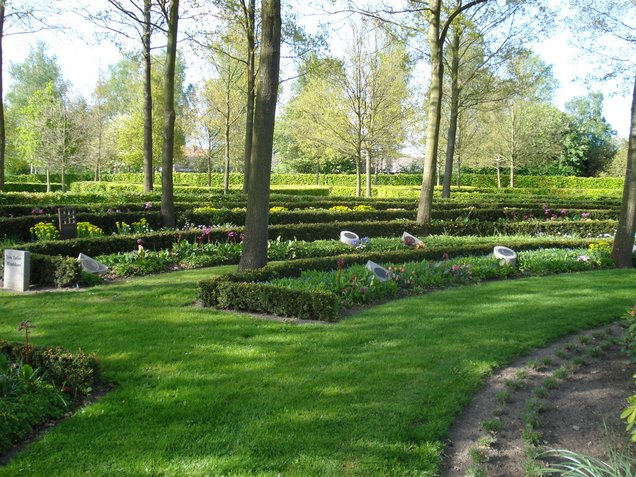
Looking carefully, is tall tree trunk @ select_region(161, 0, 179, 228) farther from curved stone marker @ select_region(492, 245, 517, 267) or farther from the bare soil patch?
the bare soil patch

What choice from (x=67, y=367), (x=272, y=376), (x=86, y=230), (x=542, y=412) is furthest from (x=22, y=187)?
(x=542, y=412)

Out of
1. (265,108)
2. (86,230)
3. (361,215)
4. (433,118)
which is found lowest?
A: (86,230)

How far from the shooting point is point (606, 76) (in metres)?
13.8

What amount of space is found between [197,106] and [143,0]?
20009 mm

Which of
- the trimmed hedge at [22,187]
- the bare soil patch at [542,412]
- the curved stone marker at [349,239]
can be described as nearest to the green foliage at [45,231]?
the curved stone marker at [349,239]

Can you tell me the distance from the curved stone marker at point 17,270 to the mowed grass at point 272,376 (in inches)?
13.5

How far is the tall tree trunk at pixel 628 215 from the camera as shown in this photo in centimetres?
975

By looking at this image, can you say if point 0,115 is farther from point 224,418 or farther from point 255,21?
point 224,418

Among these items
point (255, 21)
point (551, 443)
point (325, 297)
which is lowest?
point (551, 443)

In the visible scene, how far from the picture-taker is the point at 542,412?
12.6 ft

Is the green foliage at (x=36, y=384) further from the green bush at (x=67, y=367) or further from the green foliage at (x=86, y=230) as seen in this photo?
the green foliage at (x=86, y=230)

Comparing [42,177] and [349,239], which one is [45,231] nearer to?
[349,239]

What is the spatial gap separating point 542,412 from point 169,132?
11039 mm

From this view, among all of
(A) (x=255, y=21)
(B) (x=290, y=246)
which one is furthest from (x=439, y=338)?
(A) (x=255, y=21)
